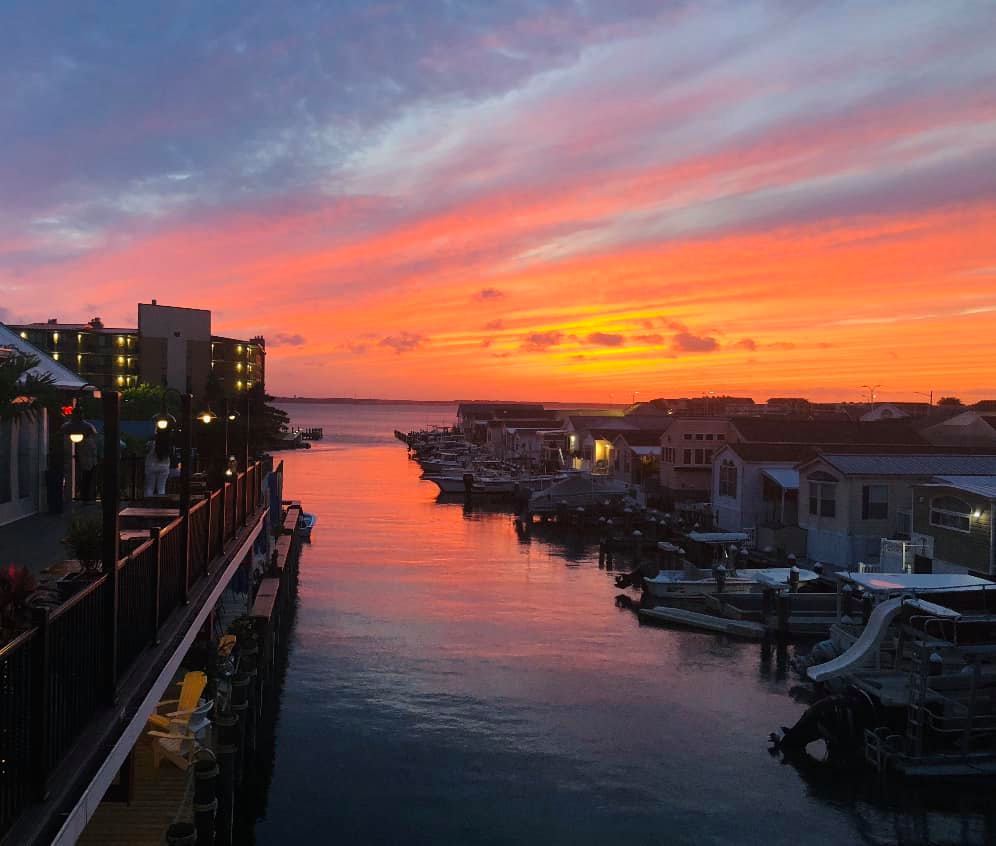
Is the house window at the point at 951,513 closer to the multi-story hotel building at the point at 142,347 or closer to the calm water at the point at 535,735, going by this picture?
the calm water at the point at 535,735

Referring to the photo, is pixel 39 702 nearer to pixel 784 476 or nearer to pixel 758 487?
pixel 784 476

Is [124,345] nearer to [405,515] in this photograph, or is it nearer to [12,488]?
[405,515]

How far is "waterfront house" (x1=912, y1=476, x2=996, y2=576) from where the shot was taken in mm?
29312

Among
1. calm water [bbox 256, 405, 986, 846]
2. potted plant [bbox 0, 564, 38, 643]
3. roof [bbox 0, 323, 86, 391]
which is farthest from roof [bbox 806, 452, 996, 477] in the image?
potted plant [bbox 0, 564, 38, 643]

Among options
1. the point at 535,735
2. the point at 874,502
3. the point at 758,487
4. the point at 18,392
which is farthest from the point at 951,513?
the point at 18,392

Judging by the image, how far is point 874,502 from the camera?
123 ft

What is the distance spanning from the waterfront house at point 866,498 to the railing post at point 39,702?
118 ft

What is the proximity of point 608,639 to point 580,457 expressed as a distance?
56.0 metres

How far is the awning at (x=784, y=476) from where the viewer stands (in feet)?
143

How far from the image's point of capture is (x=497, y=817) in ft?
54.6

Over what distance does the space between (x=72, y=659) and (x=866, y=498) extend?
3646 cm

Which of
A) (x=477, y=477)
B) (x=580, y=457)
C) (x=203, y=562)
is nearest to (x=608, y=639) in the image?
(x=203, y=562)

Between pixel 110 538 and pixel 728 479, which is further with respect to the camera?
pixel 728 479

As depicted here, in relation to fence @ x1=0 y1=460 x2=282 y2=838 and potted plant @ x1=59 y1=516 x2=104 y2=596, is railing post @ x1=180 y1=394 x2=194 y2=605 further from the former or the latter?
potted plant @ x1=59 y1=516 x2=104 y2=596
